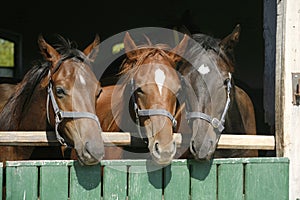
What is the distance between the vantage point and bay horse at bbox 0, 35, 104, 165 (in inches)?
124

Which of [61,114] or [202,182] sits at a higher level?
[61,114]

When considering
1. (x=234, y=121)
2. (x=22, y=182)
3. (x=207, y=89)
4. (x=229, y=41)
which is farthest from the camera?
(x=234, y=121)

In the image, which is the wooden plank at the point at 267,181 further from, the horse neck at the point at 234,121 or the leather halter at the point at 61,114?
the leather halter at the point at 61,114

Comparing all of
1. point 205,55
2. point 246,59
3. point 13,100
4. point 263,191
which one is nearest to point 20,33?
point 246,59

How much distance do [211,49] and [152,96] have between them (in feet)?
1.94

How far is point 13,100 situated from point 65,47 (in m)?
0.66

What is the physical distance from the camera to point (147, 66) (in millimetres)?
3365

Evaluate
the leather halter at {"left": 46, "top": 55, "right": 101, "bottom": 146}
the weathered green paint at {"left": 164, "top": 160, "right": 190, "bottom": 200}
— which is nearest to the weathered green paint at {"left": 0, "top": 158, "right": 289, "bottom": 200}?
the weathered green paint at {"left": 164, "top": 160, "right": 190, "bottom": 200}

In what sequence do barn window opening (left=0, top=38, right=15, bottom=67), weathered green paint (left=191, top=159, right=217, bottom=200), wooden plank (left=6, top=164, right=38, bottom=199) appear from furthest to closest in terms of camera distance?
1. barn window opening (left=0, top=38, right=15, bottom=67)
2. weathered green paint (left=191, top=159, right=217, bottom=200)
3. wooden plank (left=6, top=164, right=38, bottom=199)

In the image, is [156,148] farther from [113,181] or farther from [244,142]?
[244,142]

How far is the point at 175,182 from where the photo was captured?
10.5ft

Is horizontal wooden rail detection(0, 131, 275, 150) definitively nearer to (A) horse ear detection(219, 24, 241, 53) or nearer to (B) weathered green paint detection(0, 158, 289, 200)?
(B) weathered green paint detection(0, 158, 289, 200)

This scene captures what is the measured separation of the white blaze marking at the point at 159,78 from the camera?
10.8 ft

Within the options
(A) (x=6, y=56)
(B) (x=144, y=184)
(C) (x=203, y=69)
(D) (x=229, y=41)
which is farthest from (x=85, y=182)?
(A) (x=6, y=56)
